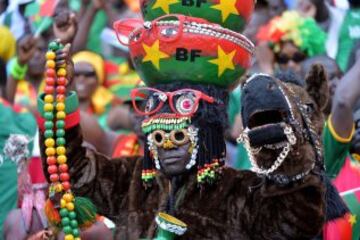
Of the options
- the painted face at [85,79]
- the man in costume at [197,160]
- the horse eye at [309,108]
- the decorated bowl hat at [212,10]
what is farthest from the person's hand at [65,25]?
the horse eye at [309,108]

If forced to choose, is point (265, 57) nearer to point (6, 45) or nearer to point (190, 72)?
point (6, 45)

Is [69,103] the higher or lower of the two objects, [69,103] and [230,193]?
the higher

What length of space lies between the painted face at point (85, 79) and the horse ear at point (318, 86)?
10.1 ft

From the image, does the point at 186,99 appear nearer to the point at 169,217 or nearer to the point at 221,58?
the point at 221,58

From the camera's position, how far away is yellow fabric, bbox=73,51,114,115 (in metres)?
8.16

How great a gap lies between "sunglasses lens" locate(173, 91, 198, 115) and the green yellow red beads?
0.49 metres

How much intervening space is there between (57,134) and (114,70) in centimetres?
408

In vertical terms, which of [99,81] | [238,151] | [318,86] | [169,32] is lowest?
[238,151]

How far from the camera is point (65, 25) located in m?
6.76

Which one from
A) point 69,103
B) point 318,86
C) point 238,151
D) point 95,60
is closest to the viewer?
point 69,103

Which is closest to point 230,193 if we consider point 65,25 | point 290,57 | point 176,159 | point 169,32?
point 176,159

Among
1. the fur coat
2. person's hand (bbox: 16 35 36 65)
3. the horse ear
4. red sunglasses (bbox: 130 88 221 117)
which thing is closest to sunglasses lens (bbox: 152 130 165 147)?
red sunglasses (bbox: 130 88 221 117)

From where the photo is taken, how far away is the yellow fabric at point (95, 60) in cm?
817

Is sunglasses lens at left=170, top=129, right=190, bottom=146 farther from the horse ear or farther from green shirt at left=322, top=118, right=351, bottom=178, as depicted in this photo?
green shirt at left=322, top=118, right=351, bottom=178
